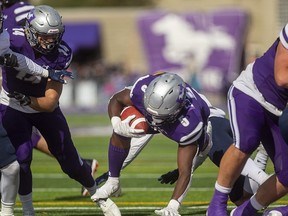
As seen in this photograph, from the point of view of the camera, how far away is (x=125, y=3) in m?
42.6

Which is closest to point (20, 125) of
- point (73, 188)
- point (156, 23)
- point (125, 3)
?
point (73, 188)

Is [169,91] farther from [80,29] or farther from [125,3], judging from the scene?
[125,3]

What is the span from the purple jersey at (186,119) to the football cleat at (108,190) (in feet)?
1.91

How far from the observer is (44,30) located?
6.41 m

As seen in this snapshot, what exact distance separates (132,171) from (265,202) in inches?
199

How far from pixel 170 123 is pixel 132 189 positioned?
9.30 feet

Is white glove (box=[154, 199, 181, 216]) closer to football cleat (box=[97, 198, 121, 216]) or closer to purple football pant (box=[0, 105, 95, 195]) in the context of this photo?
football cleat (box=[97, 198, 121, 216])

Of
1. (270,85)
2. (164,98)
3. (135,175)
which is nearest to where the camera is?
(270,85)

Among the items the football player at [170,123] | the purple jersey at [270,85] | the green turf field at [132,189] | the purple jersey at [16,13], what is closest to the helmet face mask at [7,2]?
the purple jersey at [16,13]

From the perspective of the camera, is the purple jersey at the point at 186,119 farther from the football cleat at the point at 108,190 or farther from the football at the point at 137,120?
the football cleat at the point at 108,190

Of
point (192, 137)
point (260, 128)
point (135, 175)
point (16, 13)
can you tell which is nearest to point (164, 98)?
point (192, 137)

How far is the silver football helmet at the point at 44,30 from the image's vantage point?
6.43 m

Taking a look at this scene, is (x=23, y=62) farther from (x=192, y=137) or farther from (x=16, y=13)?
(x=16, y=13)

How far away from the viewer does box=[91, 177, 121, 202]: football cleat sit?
6.51m
